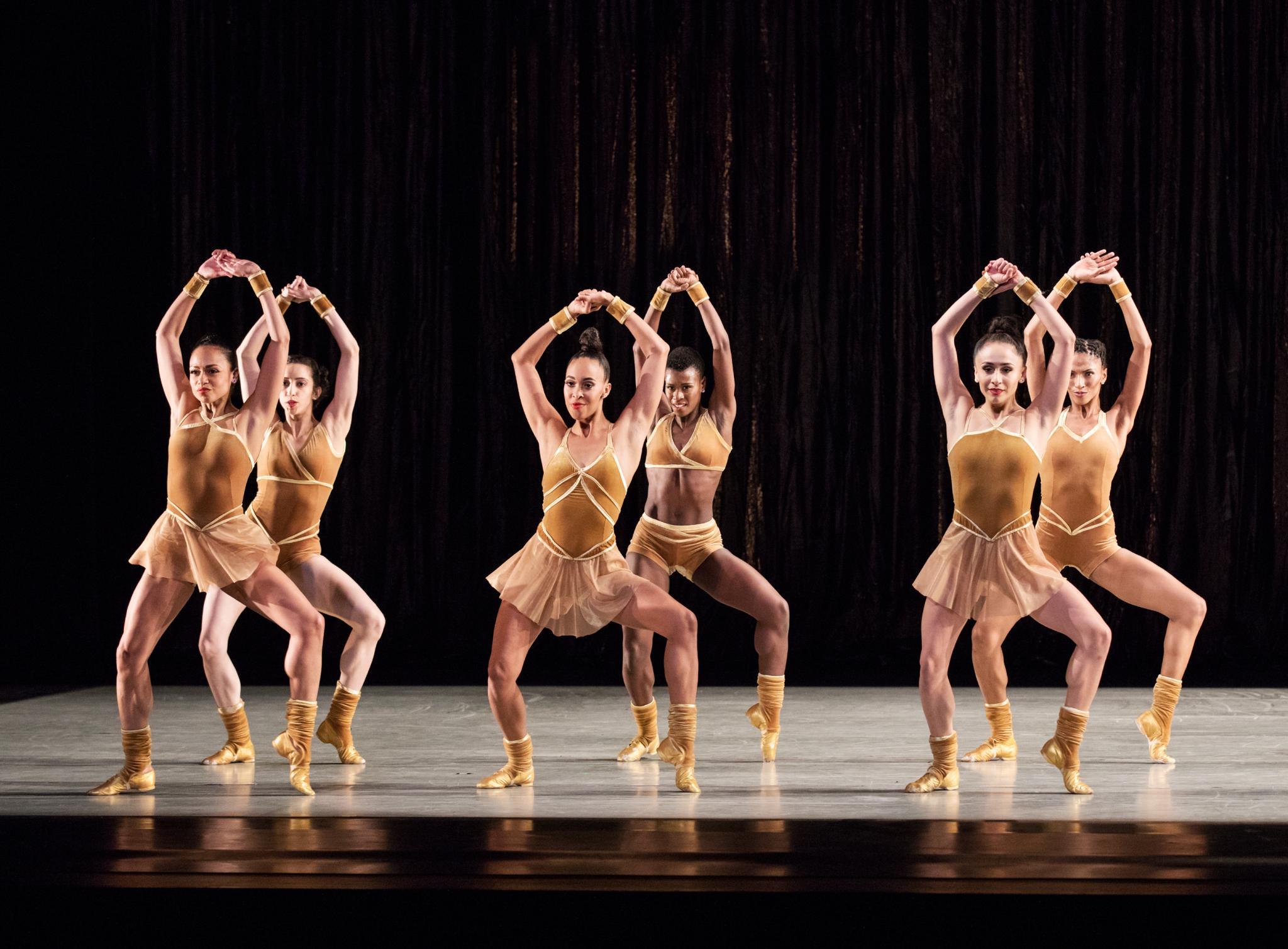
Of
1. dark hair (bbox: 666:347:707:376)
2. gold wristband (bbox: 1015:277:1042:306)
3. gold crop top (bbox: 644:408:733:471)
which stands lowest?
gold crop top (bbox: 644:408:733:471)

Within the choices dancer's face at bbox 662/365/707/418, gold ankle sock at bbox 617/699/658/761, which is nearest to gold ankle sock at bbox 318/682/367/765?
gold ankle sock at bbox 617/699/658/761

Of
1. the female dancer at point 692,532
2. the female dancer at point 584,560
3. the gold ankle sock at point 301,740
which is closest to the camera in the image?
the gold ankle sock at point 301,740

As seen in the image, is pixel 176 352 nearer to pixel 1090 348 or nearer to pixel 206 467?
pixel 206 467

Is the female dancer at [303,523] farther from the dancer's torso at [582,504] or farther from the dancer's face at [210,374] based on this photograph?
the dancer's torso at [582,504]

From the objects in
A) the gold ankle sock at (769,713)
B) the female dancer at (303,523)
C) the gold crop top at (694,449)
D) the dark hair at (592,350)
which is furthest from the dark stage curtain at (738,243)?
the dark hair at (592,350)

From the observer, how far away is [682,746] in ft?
14.4

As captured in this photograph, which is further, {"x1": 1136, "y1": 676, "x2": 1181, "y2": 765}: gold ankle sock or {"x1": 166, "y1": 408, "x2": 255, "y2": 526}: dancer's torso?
{"x1": 1136, "y1": 676, "x2": 1181, "y2": 765}: gold ankle sock

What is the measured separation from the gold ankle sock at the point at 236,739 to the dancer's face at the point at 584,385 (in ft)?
4.70

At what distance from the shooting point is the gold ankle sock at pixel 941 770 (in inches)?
168

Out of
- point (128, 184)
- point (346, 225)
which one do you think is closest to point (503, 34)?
point (346, 225)

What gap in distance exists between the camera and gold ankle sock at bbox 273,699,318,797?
4.23m

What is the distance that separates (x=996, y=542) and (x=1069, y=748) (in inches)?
23.7

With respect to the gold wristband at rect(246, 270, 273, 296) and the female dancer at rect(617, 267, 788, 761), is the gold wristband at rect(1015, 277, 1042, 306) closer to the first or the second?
the female dancer at rect(617, 267, 788, 761)

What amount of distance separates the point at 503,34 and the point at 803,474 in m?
2.58
